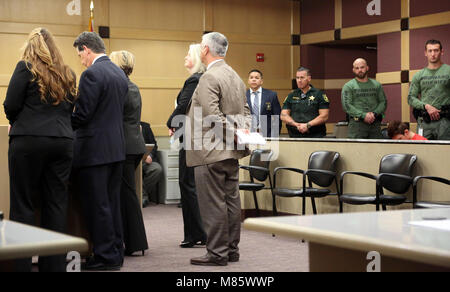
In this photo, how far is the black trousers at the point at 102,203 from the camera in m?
4.41

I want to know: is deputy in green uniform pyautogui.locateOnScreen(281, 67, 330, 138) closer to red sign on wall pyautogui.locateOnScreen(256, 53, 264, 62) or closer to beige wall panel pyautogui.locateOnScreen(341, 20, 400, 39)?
beige wall panel pyautogui.locateOnScreen(341, 20, 400, 39)

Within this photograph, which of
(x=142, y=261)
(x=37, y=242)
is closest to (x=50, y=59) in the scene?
(x=142, y=261)

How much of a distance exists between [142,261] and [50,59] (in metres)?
1.74

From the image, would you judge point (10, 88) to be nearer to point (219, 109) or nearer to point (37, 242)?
point (219, 109)

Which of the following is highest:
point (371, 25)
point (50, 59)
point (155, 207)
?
point (371, 25)

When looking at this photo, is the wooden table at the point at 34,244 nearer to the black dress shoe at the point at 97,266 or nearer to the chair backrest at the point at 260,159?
the black dress shoe at the point at 97,266

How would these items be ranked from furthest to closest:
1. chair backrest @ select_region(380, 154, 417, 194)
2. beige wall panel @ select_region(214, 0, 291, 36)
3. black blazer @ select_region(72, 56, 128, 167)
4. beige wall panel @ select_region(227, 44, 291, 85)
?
beige wall panel @ select_region(227, 44, 291, 85) < beige wall panel @ select_region(214, 0, 291, 36) < chair backrest @ select_region(380, 154, 417, 194) < black blazer @ select_region(72, 56, 128, 167)

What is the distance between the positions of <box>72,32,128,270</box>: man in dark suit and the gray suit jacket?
A: 19.0 inches

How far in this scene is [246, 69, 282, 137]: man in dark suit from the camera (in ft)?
26.7

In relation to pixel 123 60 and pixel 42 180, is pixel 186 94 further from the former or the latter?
pixel 42 180

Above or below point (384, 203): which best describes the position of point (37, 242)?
above

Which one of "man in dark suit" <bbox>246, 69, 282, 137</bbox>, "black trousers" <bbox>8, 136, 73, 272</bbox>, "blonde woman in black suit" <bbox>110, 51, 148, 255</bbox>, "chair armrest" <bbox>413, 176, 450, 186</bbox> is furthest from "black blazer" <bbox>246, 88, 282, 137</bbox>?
"black trousers" <bbox>8, 136, 73, 272</bbox>

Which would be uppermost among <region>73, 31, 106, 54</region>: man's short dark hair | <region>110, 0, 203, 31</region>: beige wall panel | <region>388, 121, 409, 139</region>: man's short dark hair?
<region>110, 0, 203, 31</region>: beige wall panel

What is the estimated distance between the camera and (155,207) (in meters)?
8.77
